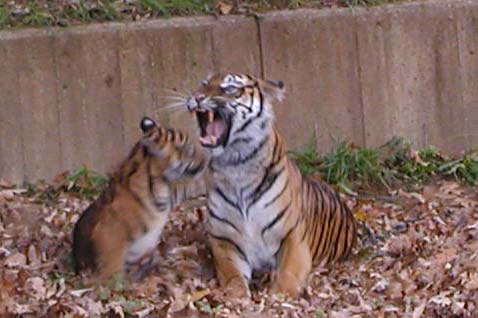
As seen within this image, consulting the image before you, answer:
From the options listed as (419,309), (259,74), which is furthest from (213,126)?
(259,74)

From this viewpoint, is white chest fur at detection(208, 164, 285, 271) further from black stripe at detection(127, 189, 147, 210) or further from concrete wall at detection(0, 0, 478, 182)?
concrete wall at detection(0, 0, 478, 182)

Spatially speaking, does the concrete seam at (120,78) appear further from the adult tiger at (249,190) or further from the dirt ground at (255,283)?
the adult tiger at (249,190)

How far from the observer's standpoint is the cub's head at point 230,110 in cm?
923

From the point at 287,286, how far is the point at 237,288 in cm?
29

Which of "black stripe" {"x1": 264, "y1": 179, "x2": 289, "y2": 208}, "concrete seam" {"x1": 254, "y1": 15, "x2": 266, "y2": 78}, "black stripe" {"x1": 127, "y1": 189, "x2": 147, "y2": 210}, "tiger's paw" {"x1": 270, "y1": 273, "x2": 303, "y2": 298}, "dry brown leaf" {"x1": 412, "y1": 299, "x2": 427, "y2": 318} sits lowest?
"dry brown leaf" {"x1": 412, "y1": 299, "x2": 427, "y2": 318}

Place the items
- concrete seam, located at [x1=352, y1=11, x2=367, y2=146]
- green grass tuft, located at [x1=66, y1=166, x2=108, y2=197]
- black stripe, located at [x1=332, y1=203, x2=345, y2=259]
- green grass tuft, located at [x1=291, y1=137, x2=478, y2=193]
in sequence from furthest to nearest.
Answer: concrete seam, located at [x1=352, y1=11, x2=367, y2=146] → green grass tuft, located at [x1=291, y1=137, x2=478, y2=193] → green grass tuft, located at [x1=66, y1=166, x2=108, y2=197] → black stripe, located at [x1=332, y1=203, x2=345, y2=259]

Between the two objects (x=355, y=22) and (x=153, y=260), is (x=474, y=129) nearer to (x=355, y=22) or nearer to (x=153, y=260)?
(x=355, y=22)

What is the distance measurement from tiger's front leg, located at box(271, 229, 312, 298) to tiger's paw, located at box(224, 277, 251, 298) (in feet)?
0.56

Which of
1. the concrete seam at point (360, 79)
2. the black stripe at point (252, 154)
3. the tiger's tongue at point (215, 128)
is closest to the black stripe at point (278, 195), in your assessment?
the black stripe at point (252, 154)

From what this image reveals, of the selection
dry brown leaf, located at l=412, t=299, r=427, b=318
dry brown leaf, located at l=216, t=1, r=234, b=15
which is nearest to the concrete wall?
dry brown leaf, located at l=216, t=1, r=234, b=15

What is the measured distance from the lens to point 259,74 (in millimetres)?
11891

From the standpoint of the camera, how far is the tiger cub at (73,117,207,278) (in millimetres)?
9148

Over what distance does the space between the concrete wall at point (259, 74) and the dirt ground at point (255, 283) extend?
58 cm

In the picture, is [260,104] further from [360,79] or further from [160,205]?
[360,79]
